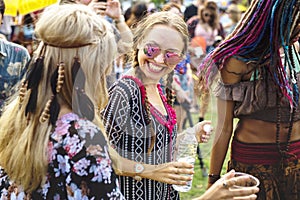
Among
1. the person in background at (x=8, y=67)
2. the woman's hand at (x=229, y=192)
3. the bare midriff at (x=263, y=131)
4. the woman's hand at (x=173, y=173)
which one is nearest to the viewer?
the woman's hand at (x=229, y=192)

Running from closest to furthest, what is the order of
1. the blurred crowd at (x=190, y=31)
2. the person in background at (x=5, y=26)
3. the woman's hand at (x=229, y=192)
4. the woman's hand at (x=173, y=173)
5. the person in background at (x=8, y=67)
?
the woman's hand at (x=229, y=192)
the woman's hand at (x=173, y=173)
the person in background at (x=8, y=67)
the blurred crowd at (x=190, y=31)
the person in background at (x=5, y=26)

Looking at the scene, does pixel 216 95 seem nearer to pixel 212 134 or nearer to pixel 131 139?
pixel 212 134

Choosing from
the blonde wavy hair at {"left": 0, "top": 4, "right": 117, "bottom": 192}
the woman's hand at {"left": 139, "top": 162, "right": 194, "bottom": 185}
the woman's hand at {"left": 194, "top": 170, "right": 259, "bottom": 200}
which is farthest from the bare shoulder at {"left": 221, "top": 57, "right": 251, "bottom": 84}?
the blonde wavy hair at {"left": 0, "top": 4, "right": 117, "bottom": 192}

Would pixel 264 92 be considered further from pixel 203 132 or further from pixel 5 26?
pixel 5 26

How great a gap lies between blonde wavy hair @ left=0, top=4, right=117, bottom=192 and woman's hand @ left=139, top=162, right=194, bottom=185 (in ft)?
1.91

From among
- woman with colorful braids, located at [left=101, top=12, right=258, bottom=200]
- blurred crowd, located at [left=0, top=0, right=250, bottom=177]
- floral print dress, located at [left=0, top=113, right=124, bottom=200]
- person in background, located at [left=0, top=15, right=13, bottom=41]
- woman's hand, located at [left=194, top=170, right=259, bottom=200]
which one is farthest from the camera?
person in background, located at [left=0, top=15, right=13, bottom=41]

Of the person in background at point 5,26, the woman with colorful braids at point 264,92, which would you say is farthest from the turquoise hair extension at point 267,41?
the person in background at point 5,26

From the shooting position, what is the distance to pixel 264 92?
3.01m

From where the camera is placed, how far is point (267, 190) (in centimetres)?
306

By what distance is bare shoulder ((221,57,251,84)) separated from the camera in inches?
119

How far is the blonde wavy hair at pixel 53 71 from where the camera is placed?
1989 mm

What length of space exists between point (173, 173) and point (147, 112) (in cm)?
35

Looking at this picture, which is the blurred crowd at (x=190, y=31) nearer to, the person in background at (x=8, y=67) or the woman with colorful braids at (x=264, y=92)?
A: the woman with colorful braids at (x=264, y=92)

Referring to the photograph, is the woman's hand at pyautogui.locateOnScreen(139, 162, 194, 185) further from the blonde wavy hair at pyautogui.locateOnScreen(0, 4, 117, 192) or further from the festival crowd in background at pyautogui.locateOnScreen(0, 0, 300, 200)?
the blonde wavy hair at pyautogui.locateOnScreen(0, 4, 117, 192)
